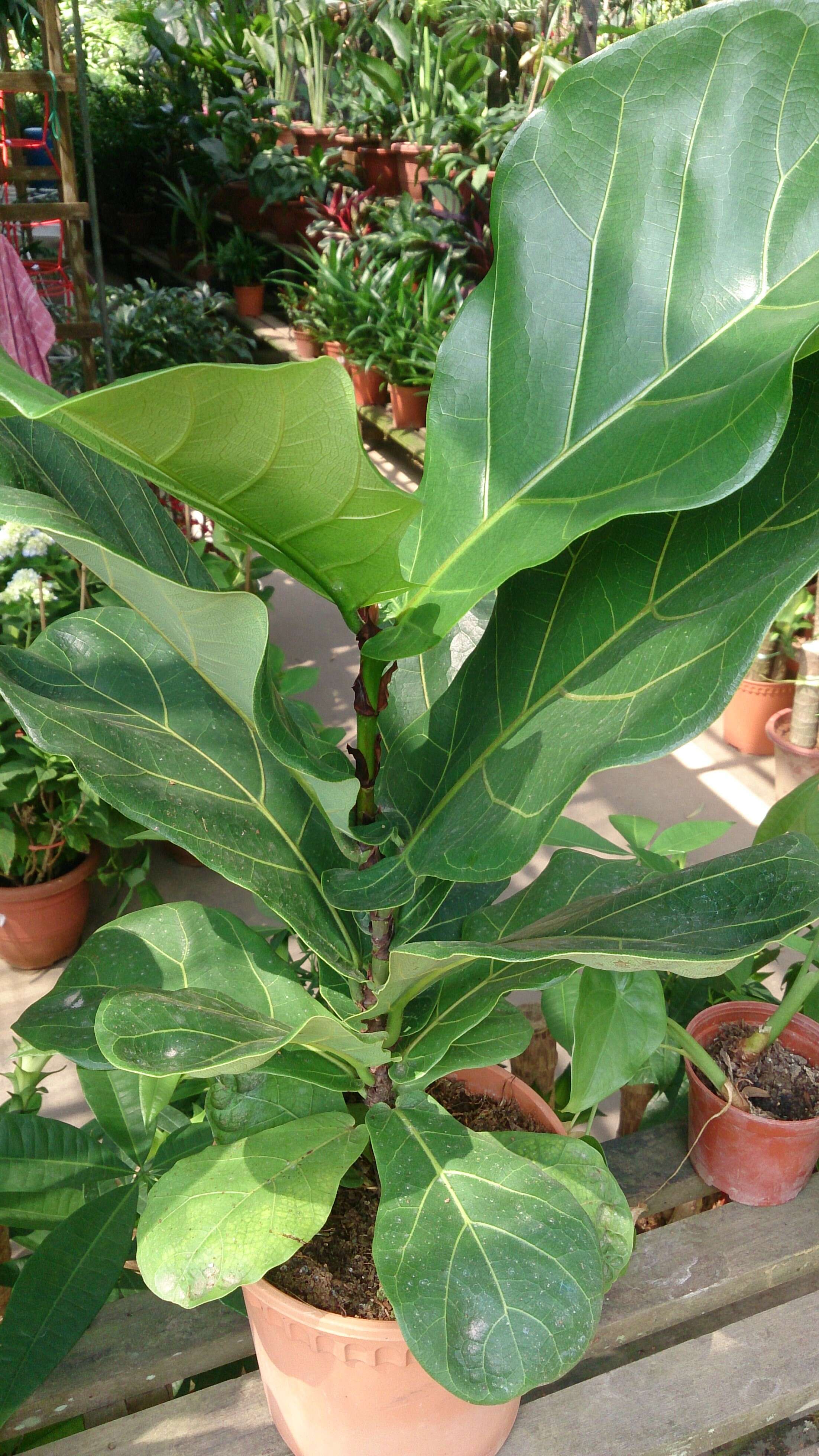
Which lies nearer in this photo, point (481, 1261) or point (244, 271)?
point (481, 1261)

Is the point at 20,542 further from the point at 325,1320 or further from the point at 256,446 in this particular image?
the point at 256,446

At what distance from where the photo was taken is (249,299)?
19.8 feet

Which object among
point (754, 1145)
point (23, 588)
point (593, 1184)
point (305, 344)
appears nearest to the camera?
point (593, 1184)

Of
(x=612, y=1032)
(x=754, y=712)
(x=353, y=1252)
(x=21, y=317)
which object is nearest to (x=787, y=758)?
(x=754, y=712)

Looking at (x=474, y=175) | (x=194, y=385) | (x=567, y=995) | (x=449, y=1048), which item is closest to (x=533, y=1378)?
(x=449, y=1048)

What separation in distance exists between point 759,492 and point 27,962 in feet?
6.53

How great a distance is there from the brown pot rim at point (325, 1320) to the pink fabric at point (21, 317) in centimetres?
158

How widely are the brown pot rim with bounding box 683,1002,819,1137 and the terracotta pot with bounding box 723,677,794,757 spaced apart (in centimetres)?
169

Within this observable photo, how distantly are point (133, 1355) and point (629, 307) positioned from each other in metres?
Result: 0.91

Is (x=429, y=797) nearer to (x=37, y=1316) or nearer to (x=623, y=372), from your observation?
(x=623, y=372)

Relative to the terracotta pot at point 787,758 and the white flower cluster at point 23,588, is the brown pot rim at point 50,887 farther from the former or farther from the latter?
the terracotta pot at point 787,758

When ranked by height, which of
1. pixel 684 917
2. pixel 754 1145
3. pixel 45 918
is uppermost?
pixel 684 917

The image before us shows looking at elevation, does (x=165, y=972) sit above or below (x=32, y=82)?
below

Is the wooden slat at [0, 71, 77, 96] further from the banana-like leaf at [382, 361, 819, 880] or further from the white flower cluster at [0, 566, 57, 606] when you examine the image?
the banana-like leaf at [382, 361, 819, 880]
